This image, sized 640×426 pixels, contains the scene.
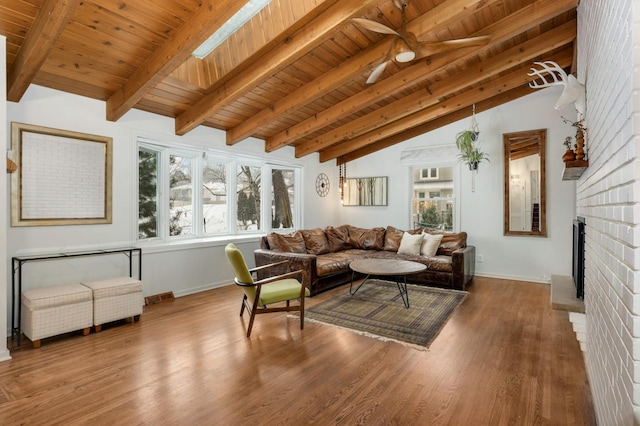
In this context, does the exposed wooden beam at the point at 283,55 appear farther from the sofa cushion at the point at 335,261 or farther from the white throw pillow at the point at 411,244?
the white throw pillow at the point at 411,244

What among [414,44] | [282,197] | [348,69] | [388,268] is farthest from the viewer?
[282,197]

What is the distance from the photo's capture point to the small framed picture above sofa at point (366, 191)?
6.78 meters

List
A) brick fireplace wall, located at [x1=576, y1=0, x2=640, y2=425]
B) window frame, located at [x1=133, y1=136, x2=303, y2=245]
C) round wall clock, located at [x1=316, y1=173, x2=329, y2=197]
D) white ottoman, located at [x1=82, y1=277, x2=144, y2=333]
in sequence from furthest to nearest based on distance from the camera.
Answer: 1. round wall clock, located at [x1=316, y1=173, x2=329, y2=197]
2. window frame, located at [x1=133, y1=136, x2=303, y2=245]
3. white ottoman, located at [x1=82, y1=277, x2=144, y2=333]
4. brick fireplace wall, located at [x1=576, y1=0, x2=640, y2=425]

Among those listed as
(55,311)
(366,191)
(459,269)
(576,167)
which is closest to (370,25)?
(576,167)

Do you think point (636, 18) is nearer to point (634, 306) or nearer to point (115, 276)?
point (634, 306)

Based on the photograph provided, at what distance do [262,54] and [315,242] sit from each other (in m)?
3.11

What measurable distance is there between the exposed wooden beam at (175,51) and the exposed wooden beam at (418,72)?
236 cm

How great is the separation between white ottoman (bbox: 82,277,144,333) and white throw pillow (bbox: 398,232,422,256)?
152 inches

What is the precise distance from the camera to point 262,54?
10.8 ft

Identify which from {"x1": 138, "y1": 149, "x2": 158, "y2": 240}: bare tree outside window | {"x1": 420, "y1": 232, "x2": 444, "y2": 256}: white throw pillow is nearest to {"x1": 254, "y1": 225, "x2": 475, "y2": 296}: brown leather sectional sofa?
{"x1": 420, "y1": 232, "x2": 444, "y2": 256}: white throw pillow

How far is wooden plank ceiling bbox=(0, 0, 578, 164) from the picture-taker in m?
2.58

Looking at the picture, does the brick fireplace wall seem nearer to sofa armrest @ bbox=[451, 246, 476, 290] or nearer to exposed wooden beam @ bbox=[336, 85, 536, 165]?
sofa armrest @ bbox=[451, 246, 476, 290]

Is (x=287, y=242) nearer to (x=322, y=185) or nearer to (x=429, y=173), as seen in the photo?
(x=322, y=185)

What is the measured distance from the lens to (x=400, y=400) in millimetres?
2133
